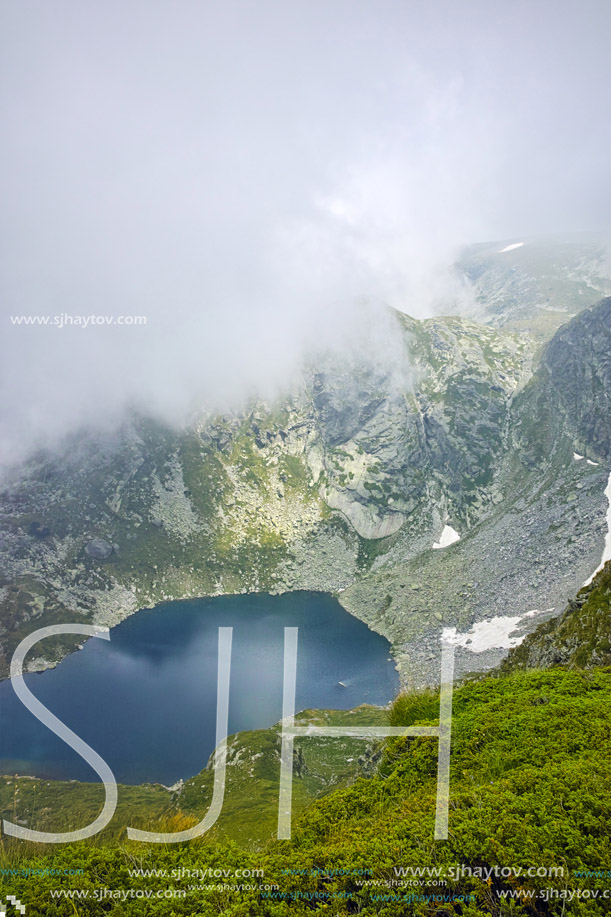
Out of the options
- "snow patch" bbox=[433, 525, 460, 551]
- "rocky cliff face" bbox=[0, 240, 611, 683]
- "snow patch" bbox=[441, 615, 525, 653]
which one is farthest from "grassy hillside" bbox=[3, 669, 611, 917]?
"snow patch" bbox=[433, 525, 460, 551]

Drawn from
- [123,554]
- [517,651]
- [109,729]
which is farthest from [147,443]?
[517,651]

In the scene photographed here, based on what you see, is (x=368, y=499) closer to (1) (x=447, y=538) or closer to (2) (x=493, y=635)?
(1) (x=447, y=538)

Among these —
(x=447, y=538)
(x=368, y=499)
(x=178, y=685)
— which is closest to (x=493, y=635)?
(x=447, y=538)

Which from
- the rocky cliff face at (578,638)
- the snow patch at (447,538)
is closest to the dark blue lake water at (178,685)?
the snow patch at (447,538)

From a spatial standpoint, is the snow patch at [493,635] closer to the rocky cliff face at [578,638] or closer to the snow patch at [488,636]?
the snow patch at [488,636]

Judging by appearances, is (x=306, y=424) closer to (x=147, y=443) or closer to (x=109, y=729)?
(x=147, y=443)

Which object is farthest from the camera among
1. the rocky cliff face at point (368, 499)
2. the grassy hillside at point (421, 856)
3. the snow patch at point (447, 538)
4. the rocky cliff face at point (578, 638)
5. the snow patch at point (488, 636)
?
the snow patch at point (447, 538)
